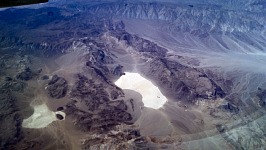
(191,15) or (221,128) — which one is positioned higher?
(191,15)

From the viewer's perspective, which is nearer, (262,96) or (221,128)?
(221,128)

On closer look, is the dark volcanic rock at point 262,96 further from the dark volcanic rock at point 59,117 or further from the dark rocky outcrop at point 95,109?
the dark volcanic rock at point 59,117

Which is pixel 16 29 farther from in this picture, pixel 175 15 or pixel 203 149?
pixel 203 149

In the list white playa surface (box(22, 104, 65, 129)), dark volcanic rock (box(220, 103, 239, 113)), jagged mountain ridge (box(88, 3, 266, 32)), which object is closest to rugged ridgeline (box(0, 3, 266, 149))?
dark volcanic rock (box(220, 103, 239, 113))

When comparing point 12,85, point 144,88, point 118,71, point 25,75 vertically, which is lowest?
point 144,88

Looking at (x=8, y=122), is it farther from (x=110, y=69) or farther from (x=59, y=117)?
(x=110, y=69)

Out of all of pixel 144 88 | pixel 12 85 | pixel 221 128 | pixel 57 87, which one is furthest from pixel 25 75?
pixel 221 128

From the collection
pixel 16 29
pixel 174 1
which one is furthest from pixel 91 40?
pixel 174 1
